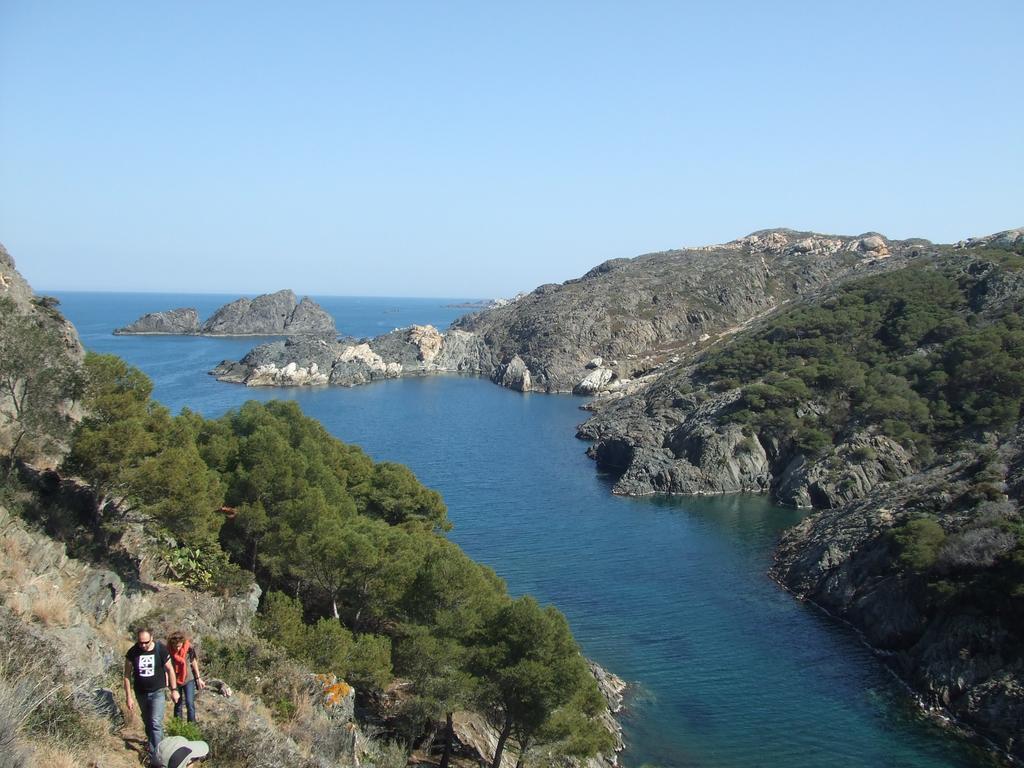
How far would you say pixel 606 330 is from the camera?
140750 millimetres

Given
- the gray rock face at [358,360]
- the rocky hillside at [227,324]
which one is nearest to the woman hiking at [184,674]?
the gray rock face at [358,360]

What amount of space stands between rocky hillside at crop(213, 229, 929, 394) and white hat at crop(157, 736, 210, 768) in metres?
110

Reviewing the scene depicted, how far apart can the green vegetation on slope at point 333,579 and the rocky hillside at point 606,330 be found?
93.0 meters

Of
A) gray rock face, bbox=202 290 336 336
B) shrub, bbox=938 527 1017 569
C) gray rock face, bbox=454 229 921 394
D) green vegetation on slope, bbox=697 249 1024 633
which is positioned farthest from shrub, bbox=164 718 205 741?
gray rock face, bbox=202 290 336 336

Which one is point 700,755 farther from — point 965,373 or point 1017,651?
point 965,373

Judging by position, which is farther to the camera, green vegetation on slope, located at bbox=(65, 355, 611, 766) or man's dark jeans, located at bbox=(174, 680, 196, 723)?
green vegetation on slope, located at bbox=(65, 355, 611, 766)

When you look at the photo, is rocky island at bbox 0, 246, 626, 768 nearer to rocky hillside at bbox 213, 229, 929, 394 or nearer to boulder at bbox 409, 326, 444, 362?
rocky hillside at bbox 213, 229, 929, 394

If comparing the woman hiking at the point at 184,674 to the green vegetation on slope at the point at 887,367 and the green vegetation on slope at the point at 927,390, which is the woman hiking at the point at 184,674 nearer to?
the green vegetation on slope at the point at 927,390

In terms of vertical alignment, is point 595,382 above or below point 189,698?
below

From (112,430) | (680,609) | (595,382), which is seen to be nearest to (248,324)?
(595,382)

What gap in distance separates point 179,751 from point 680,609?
33681 mm

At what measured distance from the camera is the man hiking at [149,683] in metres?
10.9

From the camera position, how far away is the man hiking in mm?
10898

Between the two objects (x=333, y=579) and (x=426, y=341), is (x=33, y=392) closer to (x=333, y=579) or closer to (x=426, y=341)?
(x=333, y=579)
